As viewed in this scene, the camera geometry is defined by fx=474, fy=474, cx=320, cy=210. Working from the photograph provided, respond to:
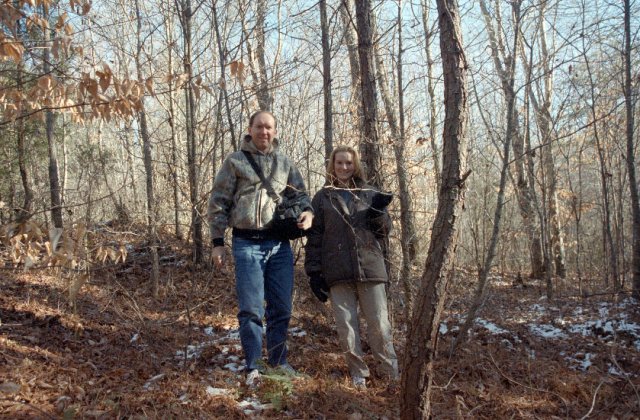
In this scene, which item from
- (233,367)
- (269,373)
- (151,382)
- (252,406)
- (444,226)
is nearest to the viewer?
(444,226)

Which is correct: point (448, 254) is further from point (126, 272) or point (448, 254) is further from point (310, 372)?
point (126, 272)

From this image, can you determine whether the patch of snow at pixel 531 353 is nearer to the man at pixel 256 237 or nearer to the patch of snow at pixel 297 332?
the patch of snow at pixel 297 332

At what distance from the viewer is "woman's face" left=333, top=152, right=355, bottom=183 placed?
3.82m

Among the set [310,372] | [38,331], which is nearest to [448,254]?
[310,372]

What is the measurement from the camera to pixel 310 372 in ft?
13.0

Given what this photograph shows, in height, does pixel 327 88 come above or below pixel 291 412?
above

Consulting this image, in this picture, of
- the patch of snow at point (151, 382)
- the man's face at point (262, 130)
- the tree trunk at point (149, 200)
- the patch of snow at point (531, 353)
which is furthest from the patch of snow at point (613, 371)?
the tree trunk at point (149, 200)

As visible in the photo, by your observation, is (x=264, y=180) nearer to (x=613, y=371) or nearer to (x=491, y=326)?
(x=613, y=371)

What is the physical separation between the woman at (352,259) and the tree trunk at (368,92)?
22.6 inches

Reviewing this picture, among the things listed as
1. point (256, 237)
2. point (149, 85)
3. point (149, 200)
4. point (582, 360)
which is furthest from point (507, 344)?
point (149, 200)

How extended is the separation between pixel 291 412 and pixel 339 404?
0.35 m

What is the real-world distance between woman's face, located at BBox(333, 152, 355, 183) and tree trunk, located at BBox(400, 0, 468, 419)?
131cm

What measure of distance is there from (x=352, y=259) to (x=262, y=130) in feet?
4.07

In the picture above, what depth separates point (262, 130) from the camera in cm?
376
